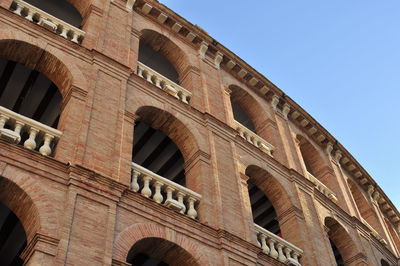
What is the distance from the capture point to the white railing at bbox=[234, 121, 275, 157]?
15.4 m

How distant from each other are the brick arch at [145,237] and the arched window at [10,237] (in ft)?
10.6

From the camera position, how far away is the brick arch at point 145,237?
28.5ft

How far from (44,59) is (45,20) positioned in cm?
139

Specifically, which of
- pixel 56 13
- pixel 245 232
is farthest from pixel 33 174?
pixel 56 13

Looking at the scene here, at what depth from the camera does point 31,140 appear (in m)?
9.18

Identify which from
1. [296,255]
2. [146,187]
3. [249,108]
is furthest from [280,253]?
[249,108]

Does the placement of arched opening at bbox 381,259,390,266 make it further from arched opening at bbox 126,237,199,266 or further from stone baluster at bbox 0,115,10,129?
stone baluster at bbox 0,115,10,129

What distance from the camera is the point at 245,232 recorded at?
37.1 ft

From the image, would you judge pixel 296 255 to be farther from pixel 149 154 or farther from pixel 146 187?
pixel 149 154

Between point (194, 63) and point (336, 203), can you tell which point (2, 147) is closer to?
point (194, 63)

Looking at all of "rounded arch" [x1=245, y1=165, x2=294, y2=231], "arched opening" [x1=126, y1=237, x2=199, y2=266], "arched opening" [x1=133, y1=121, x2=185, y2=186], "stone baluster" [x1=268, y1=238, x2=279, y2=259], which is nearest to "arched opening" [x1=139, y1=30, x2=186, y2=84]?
"arched opening" [x1=133, y1=121, x2=185, y2=186]

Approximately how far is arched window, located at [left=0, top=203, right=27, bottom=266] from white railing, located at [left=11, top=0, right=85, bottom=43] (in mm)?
4343

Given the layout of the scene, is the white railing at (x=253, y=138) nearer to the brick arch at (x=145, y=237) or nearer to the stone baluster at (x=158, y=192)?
the stone baluster at (x=158, y=192)

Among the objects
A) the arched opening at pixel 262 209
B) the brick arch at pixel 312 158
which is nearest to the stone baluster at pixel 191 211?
the arched opening at pixel 262 209
